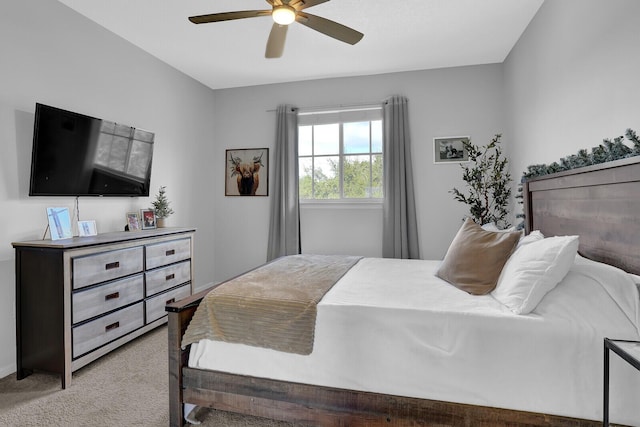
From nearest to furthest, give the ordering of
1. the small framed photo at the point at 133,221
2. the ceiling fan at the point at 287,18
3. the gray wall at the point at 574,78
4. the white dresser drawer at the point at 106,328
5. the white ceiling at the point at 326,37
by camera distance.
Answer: the gray wall at the point at 574,78 → the ceiling fan at the point at 287,18 → the white dresser drawer at the point at 106,328 → the white ceiling at the point at 326,37 → the small framed photo at the point at 133,221

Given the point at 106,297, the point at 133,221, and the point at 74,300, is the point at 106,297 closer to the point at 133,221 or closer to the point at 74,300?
the point at 74,300

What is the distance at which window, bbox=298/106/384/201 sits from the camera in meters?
4.30

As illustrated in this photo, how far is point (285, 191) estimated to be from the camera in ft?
14.4

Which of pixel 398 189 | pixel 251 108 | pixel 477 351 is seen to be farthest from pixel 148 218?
pixel 477 351

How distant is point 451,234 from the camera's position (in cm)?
407

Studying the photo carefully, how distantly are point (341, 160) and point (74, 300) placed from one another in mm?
3149

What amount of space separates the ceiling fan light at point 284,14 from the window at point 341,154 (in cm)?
229

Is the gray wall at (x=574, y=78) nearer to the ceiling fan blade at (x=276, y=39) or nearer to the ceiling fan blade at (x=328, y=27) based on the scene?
the ceiling fan blade at (x=328, y=27)

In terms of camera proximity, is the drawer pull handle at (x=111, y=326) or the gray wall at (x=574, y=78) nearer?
the gray wall at (x=574, y=78)

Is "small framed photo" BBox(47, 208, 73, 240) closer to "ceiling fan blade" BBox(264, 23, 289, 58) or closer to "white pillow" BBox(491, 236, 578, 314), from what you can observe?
"ceiling fan blade" BBox(264, 23, 289, 58)

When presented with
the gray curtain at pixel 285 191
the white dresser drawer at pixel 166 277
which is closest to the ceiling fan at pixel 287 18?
the gray curtain at pixel 285 191

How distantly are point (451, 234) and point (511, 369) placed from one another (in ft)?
9.12

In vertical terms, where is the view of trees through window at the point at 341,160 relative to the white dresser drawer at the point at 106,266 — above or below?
above

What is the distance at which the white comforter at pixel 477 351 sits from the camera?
1.38 m
